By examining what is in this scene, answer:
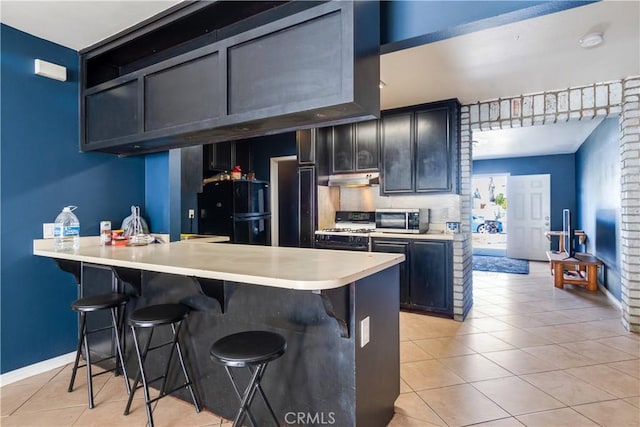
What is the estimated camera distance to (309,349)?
171cm

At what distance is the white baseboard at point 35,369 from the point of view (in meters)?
2.39

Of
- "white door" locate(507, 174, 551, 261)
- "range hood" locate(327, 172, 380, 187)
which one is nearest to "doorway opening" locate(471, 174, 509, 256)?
"white door" locate(507, 174, 551, 261)

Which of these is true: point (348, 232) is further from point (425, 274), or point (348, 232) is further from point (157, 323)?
point (157, 323)

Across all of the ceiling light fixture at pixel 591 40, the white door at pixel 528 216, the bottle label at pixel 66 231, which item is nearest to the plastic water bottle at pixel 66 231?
the bottle label at pixel 66 231

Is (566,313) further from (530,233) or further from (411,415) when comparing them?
(530,233)

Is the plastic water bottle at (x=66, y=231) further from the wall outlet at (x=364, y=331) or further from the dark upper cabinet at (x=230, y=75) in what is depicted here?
the wall outlet at (x=364, y=331)

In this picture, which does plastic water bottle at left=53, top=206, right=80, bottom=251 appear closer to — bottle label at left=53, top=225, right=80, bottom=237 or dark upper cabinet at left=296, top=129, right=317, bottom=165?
bottle label at left=53, top=225, right=80, bottom=237

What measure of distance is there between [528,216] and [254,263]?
780cm

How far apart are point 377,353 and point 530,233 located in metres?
7.36

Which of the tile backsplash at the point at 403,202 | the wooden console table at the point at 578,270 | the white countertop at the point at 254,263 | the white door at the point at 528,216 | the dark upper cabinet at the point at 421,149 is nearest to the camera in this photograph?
the white countertop at the point at 254,263

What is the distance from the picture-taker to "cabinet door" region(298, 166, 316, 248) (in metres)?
4.50

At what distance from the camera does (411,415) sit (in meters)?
1.99

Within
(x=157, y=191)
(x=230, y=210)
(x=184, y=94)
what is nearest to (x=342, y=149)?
(x=230, y=210)

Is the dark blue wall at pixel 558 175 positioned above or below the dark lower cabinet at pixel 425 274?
above
